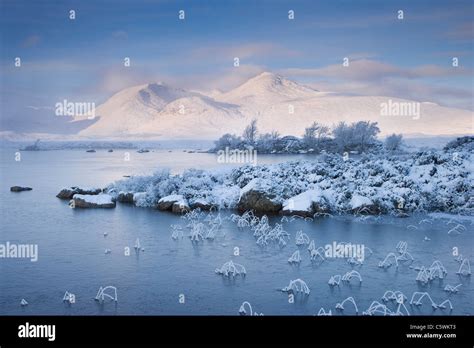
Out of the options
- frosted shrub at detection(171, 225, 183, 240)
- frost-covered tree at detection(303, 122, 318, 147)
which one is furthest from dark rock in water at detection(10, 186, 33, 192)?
frost-covered tree at detection(303, 122, 318, 147)

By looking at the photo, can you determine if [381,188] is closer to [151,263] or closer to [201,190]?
[201,190]

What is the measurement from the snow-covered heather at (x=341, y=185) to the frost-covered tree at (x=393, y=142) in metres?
6.55

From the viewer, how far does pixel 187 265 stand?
Answer: 12.0 meters

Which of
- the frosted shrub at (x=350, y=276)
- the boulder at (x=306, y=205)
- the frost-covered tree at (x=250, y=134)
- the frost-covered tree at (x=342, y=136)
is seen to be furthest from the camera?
the frost-covered tree at (x=342, y=136)

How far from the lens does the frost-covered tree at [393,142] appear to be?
30.5 meters

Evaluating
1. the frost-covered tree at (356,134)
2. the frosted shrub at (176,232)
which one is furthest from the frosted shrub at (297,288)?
the frost-covered tree at (356,134)

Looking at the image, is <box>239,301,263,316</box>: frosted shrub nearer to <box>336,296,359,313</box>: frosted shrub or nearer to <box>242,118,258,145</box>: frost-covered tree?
<box>336,296,359,313</box>: frosted shrub

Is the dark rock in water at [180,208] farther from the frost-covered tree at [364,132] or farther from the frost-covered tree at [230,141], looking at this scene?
the frost-covered tree at [364,132]

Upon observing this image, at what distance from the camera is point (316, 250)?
13102 millimetres

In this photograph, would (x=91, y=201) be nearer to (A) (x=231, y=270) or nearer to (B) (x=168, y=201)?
(B) (x=168, y=201)

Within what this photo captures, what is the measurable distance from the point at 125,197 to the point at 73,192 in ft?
6.75
